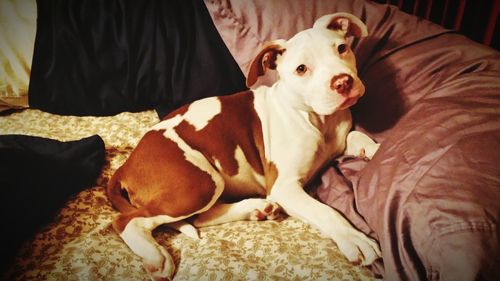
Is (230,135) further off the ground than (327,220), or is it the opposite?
(230,135)

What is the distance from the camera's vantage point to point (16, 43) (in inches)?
72.5

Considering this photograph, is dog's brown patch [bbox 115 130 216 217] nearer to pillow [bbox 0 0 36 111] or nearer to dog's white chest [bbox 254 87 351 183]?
dog's white chest [bbox 254 87 351 183]

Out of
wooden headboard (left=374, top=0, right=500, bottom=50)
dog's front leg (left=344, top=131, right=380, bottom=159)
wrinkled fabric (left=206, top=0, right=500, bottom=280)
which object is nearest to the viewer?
wrinkled fabric (left=206, top=0, right=500, bottom=280)

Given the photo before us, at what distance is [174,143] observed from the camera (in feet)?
4.87

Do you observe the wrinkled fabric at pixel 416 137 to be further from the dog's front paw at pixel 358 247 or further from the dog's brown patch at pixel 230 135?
the dog's brown patch at pixel 230 135

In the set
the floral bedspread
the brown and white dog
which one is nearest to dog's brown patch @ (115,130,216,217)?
the brown and white dog

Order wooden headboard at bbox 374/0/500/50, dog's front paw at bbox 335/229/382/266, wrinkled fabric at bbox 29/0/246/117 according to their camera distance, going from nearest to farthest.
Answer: dog's front paw at bbox 335/229/382/266, wooden headboard at bbox 374/0/500/50, wrinkled fabric at bbox 29/0/246/117

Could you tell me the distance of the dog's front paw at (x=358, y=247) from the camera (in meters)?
1.14

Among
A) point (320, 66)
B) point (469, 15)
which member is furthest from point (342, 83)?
point (469, 15)

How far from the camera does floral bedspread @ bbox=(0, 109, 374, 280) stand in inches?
45.7

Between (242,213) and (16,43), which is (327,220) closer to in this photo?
(242,213)

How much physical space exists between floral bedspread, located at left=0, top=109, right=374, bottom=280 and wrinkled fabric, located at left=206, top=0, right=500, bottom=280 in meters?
0.18

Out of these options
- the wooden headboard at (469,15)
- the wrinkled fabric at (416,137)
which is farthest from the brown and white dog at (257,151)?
the wooden headboard at (469,15)

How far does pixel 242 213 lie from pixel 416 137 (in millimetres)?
687
